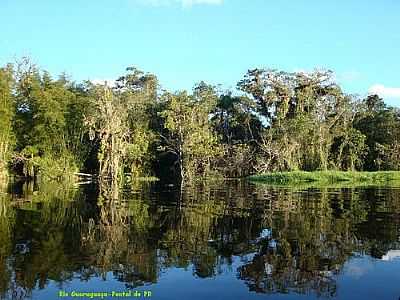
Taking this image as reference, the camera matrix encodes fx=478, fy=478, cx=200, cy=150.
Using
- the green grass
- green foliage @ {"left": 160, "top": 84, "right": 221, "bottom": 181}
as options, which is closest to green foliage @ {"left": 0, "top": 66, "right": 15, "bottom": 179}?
green foliage @ {"left": 160, "top": 84, "right": 221, "bottom": 181}

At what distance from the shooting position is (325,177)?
50.1 m

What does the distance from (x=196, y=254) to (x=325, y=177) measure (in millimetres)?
39863

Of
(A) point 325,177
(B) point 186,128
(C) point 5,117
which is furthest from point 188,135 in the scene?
(C) point 5,117

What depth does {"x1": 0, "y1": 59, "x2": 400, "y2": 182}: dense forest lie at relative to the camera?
149ft

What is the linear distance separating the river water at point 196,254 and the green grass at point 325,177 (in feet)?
92.1

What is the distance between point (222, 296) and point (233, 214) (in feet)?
37.5

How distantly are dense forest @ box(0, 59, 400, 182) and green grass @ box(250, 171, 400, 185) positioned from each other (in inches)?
214

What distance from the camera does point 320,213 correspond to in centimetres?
2080

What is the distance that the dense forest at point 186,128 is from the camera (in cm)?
4556

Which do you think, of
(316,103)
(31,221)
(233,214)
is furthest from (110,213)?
(316,103)

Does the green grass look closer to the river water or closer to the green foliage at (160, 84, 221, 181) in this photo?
the green foliage at (160, 84, 221, 181)

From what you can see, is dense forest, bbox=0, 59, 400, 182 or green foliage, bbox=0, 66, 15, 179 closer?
green foliage, bbox=0, 66, 15, 179

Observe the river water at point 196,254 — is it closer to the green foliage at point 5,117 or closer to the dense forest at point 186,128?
the green foliage at point 5,117

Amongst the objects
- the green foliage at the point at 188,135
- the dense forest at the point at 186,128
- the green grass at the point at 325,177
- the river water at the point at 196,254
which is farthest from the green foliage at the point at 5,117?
the green grass at the point at 325,177
